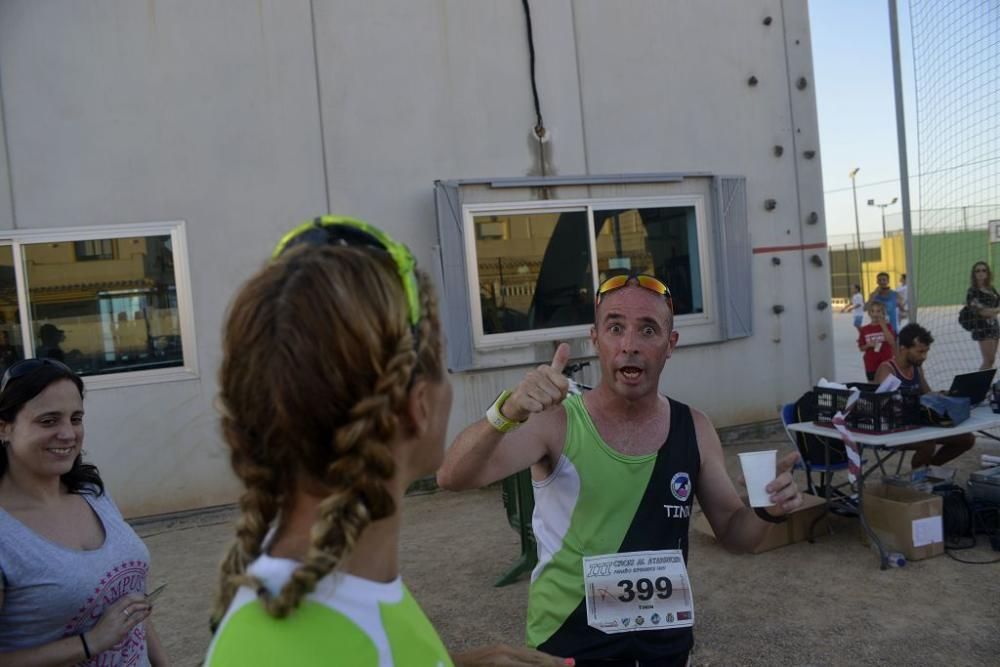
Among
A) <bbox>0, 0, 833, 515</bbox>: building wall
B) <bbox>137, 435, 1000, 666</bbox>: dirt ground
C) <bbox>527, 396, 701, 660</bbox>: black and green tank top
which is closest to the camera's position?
<bbox>527, 396, 701, 660</bbox>: black and green tank top

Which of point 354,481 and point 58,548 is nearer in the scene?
point 354,481

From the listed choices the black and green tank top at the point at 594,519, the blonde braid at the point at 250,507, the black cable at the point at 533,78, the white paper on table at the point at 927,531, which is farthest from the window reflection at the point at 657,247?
the blonde braid at the point at 250,507

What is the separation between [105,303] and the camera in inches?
255

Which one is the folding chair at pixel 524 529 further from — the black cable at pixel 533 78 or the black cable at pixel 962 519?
the black cable at pixel 533 78

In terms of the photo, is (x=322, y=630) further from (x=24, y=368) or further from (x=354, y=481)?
(x=24, y=368)

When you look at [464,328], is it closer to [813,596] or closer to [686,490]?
[813,596]

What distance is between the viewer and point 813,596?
4355mm

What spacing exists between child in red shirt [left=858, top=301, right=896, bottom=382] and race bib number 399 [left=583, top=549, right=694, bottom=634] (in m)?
7.82

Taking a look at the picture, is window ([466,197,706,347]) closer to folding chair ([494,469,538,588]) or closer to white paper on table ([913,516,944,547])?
folding chair ([494,469,538,588])

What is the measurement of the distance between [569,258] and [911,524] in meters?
3.96

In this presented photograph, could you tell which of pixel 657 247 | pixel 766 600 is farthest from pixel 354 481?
pixel 657 247

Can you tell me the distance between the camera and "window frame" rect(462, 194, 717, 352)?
7066 mm

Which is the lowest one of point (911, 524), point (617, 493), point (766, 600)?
point (766, 600)

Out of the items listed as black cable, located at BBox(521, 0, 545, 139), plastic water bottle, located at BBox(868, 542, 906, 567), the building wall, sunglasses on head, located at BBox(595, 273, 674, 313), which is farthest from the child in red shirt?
sunglasses on head, located at BBox(595, 273, 674, 313)
